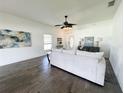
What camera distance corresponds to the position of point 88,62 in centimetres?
270


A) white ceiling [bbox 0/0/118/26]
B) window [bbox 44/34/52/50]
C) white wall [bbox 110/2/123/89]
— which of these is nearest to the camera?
white wall [bbox 110/2/123/89]

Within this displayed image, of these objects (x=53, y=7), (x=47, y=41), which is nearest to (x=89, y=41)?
(x=47, y=41)

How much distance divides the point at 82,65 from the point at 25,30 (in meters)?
4.55

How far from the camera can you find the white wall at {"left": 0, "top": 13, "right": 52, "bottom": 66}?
4395mm

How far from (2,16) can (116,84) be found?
19.5 ft

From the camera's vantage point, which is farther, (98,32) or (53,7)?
(98,32)

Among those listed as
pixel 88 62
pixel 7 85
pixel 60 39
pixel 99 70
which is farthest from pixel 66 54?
pixel 60 39

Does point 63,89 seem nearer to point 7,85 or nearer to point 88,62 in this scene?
point 88,62

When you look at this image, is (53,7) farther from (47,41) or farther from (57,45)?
(57,45)

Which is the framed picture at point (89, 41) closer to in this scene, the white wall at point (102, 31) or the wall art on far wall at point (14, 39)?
the white wall at point (102, 31)

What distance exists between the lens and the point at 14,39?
484 centimetres

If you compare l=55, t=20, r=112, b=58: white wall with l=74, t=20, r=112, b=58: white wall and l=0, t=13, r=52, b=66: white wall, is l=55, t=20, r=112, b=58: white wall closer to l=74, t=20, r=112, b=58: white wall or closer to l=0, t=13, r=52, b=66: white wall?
l=74, t=20, r=112, b=58: white wall

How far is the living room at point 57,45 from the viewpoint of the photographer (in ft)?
8.23

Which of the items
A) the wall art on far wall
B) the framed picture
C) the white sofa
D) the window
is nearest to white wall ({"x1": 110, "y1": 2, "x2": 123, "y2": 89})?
the white sofa
